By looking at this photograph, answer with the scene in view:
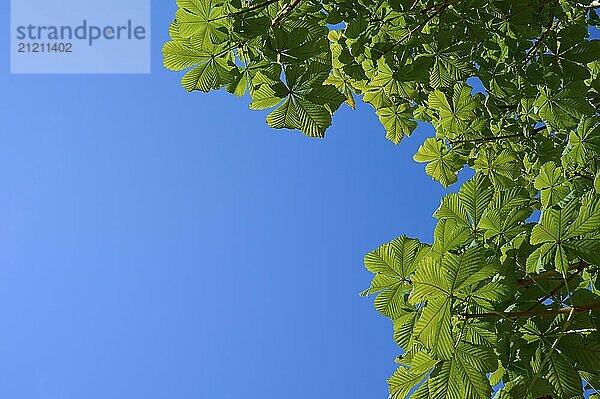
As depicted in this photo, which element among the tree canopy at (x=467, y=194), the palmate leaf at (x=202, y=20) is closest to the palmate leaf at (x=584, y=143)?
the tree canopy at (x=467, y=194)

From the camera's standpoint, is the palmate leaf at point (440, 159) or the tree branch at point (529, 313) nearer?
the tree branch at point (529, 313)

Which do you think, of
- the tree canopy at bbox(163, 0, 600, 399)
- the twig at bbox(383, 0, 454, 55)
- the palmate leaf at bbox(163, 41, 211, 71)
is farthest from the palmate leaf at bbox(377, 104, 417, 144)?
the palmate leaf at bbox(163, 41, 211, 71)

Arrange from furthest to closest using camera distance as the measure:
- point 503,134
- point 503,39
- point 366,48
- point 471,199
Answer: point 503,134, point 503,39, point 366,48, point 471,199

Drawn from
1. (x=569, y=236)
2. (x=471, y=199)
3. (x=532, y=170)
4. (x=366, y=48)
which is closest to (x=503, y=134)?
(x=532, y=170)

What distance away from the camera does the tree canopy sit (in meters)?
0.72

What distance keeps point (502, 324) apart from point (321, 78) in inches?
14.5

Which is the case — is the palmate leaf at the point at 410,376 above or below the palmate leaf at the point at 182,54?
below

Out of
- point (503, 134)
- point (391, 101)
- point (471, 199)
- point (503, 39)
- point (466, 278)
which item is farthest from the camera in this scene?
point (503, 134)

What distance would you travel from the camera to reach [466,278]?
0.72m

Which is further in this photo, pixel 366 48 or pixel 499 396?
pixel 366 48

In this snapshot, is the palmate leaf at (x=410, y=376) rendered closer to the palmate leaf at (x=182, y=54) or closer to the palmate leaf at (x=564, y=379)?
the palmate leaf at (x=564, y=379)

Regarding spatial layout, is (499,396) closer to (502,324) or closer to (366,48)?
(502,324)

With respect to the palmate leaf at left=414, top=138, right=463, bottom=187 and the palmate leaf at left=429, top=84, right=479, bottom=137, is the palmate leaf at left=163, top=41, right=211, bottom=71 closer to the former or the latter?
the palmate leaf at left=429, top=84, right=479, bottom=137

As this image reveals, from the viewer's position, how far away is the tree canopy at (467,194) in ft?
2.36
